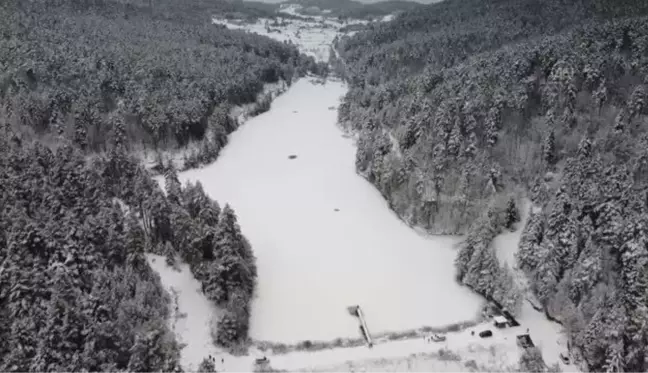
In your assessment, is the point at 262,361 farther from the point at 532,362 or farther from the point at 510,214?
the point at 510,214

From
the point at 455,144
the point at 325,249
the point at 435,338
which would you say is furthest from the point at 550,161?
the point at 435,338

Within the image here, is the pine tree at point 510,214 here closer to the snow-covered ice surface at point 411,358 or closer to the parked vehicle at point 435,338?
the snow-covered ice surface at point 411,358

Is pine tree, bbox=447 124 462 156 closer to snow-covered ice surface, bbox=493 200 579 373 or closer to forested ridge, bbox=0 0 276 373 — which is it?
snow-covered ice surface, bbox=493 200 579 373

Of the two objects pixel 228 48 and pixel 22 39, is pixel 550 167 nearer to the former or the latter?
pixel 22 39

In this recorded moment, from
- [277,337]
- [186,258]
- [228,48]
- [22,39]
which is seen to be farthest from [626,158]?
[228,48]

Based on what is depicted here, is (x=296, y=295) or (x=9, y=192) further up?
(x=9, y=192)

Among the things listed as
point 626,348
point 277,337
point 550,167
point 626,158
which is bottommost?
point 277,337

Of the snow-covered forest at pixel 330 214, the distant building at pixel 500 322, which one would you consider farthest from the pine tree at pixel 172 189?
the distant building at pixel 500 322
